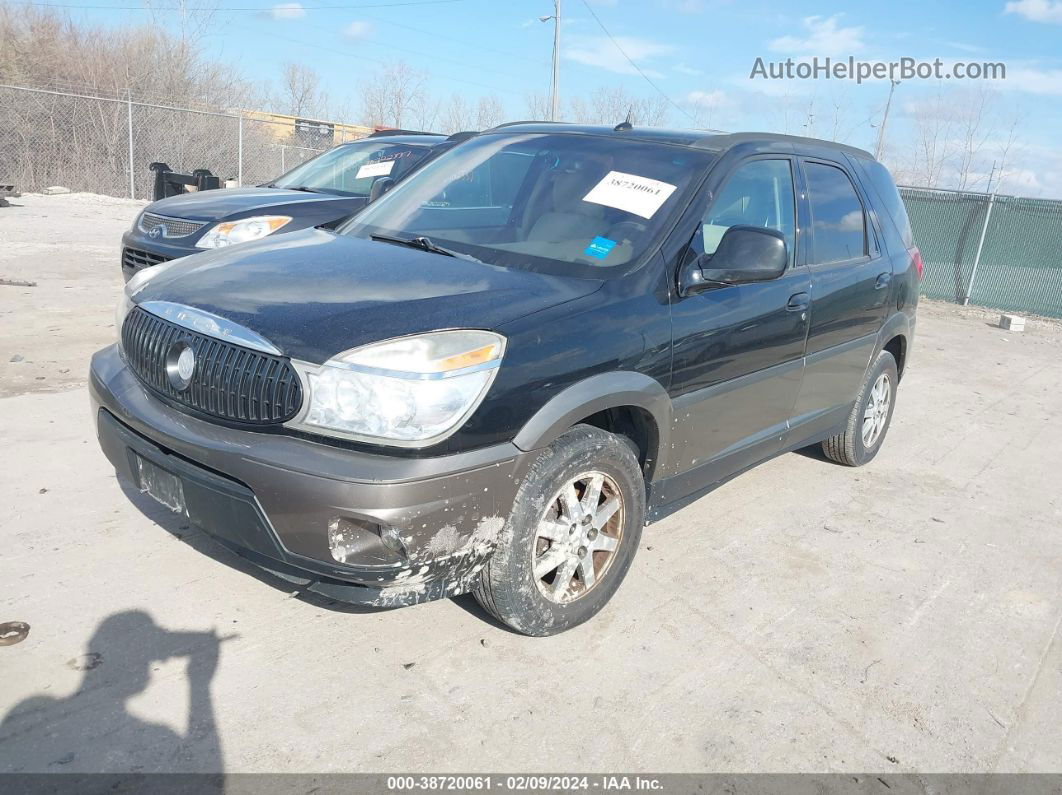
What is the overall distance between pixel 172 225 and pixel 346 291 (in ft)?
14.8

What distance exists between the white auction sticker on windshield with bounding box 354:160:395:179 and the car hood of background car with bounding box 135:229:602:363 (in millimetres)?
4511

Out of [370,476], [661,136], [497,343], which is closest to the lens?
[370,476]

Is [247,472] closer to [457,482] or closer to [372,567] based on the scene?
[372,567]

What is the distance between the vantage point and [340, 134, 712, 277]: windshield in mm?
3479

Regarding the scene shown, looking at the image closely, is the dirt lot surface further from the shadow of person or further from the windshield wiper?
the windshield wiper

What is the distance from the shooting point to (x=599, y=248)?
136 inches

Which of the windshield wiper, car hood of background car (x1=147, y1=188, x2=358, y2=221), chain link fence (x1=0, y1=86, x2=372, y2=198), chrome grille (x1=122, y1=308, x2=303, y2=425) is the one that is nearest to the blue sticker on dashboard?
the windshield wiper

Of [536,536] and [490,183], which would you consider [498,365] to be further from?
[490,183]

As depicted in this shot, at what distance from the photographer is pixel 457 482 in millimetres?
2635

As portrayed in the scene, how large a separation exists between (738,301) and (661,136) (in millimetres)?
927

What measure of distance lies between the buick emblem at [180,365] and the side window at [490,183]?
5.15 feet

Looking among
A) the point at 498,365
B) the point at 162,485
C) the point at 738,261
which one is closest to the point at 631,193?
the point at 738,261

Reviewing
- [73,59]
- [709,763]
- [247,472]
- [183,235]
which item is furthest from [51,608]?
[73,59]

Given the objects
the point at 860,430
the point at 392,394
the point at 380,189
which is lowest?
the point at 860,430
